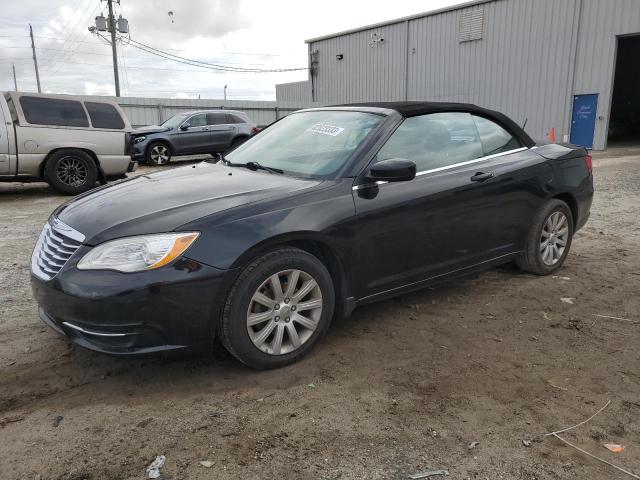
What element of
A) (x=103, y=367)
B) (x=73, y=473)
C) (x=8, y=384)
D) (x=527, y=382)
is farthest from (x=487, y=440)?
(x=8, y=384)

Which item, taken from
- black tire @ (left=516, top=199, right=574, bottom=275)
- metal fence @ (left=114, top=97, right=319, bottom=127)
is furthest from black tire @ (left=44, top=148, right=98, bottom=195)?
metal fence @ (left=114, top=97, right=319, bottom=127)

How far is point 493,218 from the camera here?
13.6 ft

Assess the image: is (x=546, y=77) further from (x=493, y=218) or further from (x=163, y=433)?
(x=163, y=433)

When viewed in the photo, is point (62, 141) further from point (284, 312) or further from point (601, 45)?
point (601, 45)

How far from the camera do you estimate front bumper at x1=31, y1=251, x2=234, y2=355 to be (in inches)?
104

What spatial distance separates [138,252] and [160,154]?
12.9 metres

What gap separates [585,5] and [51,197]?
1859 cm

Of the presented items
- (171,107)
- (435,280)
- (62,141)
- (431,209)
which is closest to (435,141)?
(431,209)

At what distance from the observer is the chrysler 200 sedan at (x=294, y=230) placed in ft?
8.96

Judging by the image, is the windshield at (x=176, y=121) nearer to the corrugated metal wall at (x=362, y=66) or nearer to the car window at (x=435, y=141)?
the car window at (x=435, y=141)

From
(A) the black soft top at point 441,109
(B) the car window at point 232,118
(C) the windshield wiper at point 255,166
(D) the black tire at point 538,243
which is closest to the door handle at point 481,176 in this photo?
(A) the black soft top at point 441,109

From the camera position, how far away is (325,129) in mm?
3922

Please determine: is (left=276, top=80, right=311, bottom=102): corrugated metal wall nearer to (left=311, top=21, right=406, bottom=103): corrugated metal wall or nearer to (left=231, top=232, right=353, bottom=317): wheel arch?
(left=311, top=21, right=406, bottom=103): corrugated metal wall

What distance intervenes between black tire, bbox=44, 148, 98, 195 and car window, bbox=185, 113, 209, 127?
597 cm
